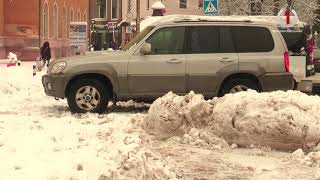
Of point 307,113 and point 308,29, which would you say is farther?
point 308,29

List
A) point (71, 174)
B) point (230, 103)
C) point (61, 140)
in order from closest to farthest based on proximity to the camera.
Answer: point (71, 174) → point (61, 140) → point (230, 103)

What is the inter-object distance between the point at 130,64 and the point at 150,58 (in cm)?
40

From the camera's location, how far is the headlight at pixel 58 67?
40.4 feet

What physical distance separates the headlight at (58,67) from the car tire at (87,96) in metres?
0.35

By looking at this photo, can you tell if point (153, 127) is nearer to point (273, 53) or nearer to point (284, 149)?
point (284, 149)

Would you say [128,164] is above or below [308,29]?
below

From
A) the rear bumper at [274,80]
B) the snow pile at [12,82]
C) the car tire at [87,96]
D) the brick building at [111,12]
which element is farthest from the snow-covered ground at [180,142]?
the brick building at [111,12]

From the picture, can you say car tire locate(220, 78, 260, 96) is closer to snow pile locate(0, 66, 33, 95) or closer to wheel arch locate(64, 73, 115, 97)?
wheel arch locate(64, 73, 115, 97)

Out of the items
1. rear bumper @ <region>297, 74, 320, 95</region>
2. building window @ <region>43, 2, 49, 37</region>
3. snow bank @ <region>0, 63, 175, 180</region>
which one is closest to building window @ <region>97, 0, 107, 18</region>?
building window @ <region>43, 2, 49, 37</region>

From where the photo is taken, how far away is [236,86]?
1266cm

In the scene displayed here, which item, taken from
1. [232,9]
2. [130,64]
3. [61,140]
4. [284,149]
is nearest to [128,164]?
[61,140]

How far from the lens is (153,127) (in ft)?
31.0

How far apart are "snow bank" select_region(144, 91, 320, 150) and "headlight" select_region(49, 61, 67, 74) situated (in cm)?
327

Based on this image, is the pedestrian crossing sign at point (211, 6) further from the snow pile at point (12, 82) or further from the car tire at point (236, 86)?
the car tire at point (236, 86)
